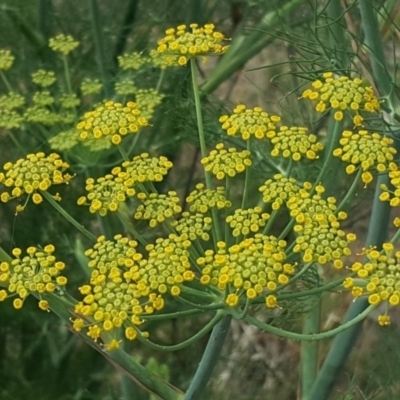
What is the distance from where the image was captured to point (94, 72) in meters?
1.45

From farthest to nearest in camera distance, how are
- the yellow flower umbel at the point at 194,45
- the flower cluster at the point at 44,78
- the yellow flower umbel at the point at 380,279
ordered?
the flower cluster at the point at 44,78, the yellow flower umbel at the point at 194,45, the yellow flower umbel at the point at 380,279

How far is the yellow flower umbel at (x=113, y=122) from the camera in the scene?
30.3 inches

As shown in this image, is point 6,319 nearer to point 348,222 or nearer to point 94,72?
point 94,72

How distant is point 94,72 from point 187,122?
0.27 meters

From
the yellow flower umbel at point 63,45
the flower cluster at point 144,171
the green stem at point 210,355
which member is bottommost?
the green stem at point 210,355

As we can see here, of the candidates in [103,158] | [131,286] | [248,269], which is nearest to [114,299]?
[131,286]

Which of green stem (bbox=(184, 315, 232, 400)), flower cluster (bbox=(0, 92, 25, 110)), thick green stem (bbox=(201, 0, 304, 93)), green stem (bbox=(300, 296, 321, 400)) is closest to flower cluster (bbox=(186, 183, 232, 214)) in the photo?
green stem (bbox=(184, 315, 232, 400))

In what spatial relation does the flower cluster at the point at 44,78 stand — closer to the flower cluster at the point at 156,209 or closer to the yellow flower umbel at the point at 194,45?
the yellow flower umbel at the point at 194,45

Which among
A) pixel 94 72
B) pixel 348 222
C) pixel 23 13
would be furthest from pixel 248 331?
pixel 23 13

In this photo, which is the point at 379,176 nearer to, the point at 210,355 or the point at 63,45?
the point at 210,355

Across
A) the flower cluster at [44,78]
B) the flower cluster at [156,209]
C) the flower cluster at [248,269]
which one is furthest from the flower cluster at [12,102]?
the flower cluster at [248,269]

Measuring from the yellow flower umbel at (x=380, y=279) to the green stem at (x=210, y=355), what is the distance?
0.47 feet

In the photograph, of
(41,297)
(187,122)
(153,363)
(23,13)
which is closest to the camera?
(41,297)

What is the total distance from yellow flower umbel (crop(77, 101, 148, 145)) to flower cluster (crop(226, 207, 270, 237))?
0.16 meters
